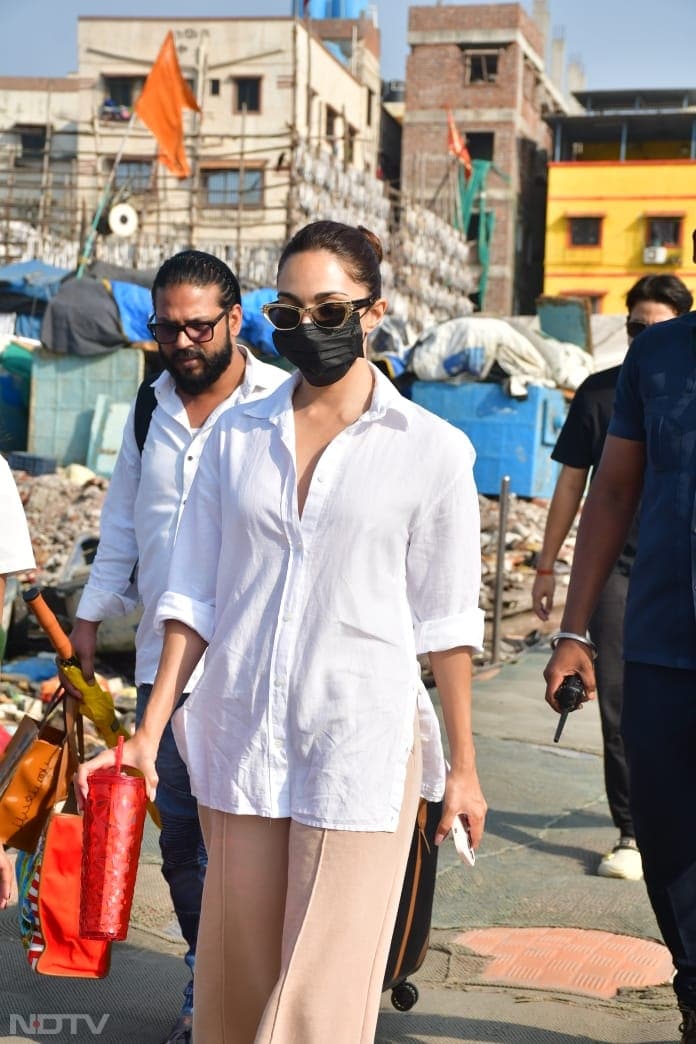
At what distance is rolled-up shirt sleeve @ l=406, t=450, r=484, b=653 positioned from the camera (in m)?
2.79

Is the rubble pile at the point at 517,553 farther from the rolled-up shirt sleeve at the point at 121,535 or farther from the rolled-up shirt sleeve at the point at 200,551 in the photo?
the rolled-up shirt sleeve at the point at 200,551

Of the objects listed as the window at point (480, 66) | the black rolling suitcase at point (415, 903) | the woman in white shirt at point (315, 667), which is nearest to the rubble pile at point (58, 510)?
the black rolling suitcase at point (415, 903)

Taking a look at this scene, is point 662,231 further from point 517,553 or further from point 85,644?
point 85,644

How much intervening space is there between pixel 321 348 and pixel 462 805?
0.97 meters

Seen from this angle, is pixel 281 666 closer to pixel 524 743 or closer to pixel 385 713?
pixel 385 713

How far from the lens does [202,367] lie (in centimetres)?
390

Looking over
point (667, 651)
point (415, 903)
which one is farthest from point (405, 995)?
point (667, 651)

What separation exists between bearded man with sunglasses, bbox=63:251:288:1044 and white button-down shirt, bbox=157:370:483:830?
0.86 m

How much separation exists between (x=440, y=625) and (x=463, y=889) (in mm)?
2623

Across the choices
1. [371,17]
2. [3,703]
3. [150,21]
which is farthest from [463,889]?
[371,17]

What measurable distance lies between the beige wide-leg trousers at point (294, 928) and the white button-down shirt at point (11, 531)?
2.82ft

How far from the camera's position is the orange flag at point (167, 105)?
1273 inches

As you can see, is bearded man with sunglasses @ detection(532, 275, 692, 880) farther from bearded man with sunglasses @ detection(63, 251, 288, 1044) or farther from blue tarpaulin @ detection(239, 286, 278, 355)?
blue tarpaulin @ detection(239, 286, 278, 355)

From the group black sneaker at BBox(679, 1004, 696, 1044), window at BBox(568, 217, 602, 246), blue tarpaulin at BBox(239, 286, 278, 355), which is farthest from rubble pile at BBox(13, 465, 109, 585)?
window at BBox(568, 217, 602, 246)
